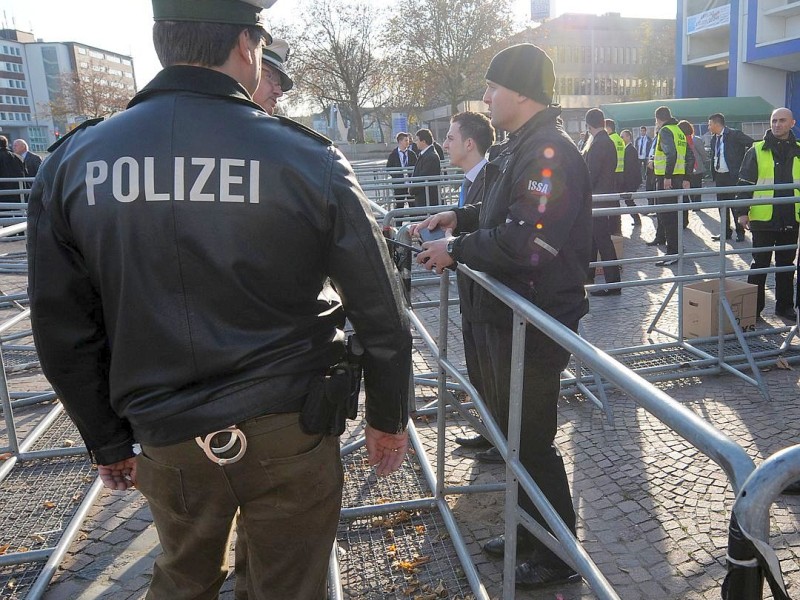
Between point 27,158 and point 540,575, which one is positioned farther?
point 27,158

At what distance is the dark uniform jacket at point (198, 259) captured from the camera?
1531 millimetres

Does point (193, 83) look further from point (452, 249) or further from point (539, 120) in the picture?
point (539, 120)

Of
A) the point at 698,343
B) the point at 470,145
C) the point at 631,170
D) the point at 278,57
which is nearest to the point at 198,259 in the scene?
the point at 278,57

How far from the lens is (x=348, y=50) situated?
50.1 meters

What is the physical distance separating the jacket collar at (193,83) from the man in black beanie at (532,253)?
47.6 inches

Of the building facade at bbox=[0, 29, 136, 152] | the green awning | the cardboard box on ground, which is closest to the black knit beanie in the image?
the cardboard box on ground

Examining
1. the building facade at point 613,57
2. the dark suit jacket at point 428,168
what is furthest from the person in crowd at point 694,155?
the building facade at point 613,57

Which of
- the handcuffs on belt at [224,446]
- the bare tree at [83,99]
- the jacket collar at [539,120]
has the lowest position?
the handcuffs on belt at [224,446]

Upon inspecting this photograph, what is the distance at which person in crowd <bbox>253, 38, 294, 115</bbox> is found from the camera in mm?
3359

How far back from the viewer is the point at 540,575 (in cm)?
275

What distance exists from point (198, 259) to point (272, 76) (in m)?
2.16

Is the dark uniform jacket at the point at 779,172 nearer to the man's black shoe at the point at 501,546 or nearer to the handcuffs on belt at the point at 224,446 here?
the man's black shoe at the point at 501,546

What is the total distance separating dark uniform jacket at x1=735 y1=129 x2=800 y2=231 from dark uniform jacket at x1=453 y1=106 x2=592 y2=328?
4.32 m

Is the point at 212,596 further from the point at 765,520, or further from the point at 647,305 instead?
the point at 647,305
